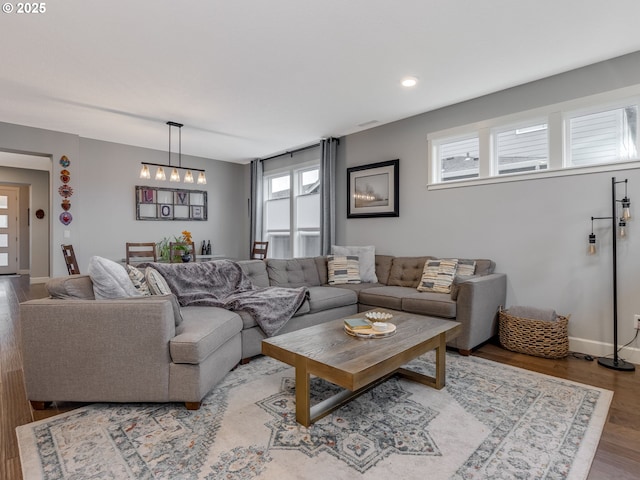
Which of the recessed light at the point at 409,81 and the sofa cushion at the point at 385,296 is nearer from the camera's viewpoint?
the recessed light at the point at 409,81

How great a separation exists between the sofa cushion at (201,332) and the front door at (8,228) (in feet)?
27.9

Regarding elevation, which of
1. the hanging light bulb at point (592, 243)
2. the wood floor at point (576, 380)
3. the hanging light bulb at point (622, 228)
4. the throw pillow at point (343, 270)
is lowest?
the wood floor at point (576, 380)

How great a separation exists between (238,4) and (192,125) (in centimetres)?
279

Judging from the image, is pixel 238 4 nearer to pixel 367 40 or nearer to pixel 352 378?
pixel 367 40

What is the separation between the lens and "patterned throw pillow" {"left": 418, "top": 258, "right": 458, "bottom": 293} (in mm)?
3561

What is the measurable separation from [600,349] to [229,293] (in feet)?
11.2

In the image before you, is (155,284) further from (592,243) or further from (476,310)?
(592,243)

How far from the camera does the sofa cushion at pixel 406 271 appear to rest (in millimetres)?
4004

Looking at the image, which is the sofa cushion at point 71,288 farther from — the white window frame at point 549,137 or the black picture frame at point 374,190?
the white window frame at point 549,137

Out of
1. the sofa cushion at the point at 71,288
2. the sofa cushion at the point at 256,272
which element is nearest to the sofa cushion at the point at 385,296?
the sofa cushion at the point at 256,272

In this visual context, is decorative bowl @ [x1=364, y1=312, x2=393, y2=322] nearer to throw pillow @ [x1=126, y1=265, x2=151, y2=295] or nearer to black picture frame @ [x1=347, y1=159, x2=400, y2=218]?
throw pillow @ [x1=126, y1=265, x2=151, y2=295]

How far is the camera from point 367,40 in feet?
8.48

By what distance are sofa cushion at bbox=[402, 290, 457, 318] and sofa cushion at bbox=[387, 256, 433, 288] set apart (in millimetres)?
515

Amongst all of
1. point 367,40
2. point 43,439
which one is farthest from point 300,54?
point 43,439
